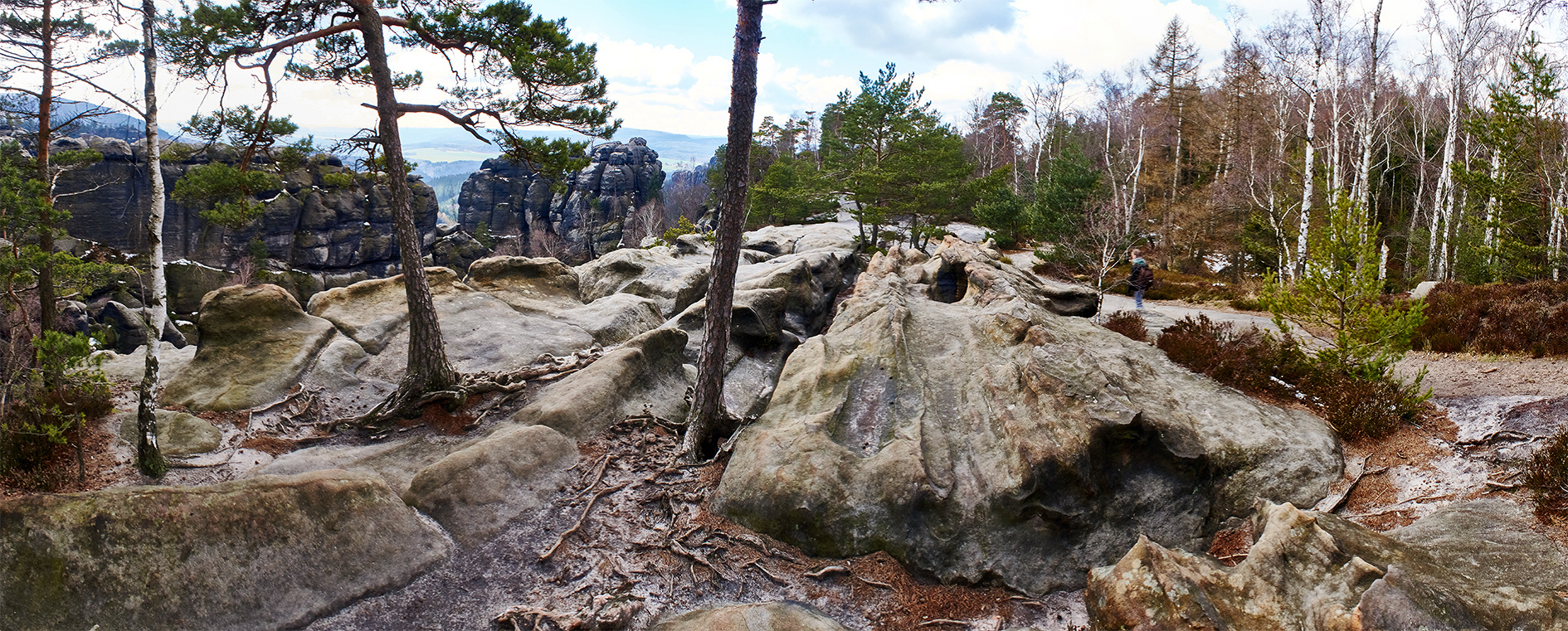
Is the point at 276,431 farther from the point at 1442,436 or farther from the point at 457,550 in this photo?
the point at 1442,436

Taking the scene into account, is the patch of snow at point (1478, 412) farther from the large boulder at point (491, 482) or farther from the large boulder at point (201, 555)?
the large boulder at point (201, 555)

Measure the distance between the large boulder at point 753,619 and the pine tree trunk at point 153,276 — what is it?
25.4ft

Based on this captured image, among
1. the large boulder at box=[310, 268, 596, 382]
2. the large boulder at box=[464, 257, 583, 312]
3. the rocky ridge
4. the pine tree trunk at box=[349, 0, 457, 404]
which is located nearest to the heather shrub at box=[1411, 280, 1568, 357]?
the rocky ridge

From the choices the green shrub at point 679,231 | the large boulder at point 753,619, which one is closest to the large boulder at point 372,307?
the large boulder at point 753,619

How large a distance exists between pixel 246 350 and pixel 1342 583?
17.5 m

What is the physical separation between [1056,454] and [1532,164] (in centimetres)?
2226

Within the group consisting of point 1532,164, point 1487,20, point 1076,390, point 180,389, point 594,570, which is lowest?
point 594,570

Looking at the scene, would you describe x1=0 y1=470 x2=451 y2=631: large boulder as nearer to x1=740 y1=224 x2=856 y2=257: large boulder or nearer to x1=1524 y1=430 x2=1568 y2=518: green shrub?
x1=1524 y1=430 x2=1568 y2=518: green shrub

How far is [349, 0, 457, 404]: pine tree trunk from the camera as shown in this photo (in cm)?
1158

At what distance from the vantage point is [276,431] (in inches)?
471

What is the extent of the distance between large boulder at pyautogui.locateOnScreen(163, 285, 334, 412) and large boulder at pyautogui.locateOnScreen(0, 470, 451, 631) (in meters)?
6.79

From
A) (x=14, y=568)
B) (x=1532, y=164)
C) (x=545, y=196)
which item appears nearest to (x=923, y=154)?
(x=1532, y=164)

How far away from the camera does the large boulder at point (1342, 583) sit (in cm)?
544

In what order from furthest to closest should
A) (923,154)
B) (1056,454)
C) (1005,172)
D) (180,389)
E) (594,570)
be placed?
1. (1005,172)
2. (923,154)
3. (180,389)
4. (1056,454)
5. (594,570)
